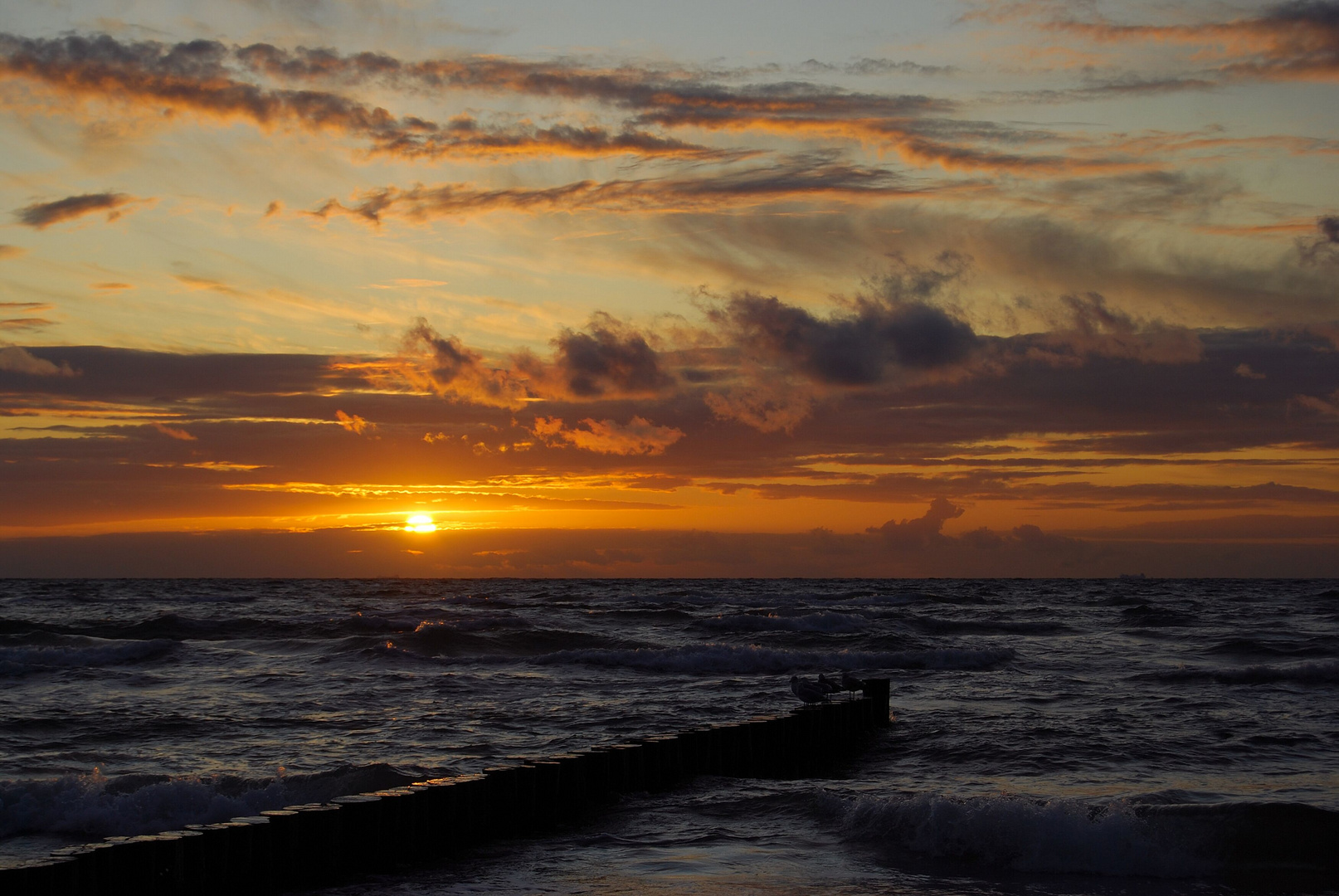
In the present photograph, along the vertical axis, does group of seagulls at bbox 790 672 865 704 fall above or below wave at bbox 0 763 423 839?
above

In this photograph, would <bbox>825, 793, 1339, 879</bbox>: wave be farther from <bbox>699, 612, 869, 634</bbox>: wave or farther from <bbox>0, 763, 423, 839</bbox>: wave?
<bbox>699, 612, 869, 634</bbox>: wave

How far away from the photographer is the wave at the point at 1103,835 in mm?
9203

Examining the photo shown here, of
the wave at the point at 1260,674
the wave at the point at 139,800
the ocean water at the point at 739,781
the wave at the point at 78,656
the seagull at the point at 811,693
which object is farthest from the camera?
the wave at the point at 78,656

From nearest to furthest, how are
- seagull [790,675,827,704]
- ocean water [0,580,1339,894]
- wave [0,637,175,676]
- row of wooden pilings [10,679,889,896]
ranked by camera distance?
Answer: row of wooden pilings [10,679,889,896] < ocean water [0,580,1339,894] < seagull [790,675,827,704] < wave [0,637,175,676]

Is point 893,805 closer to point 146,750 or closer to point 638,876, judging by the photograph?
point 638,876

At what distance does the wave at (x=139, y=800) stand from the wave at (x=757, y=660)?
1486 cm

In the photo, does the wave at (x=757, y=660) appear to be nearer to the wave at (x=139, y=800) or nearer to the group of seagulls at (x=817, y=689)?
the group of seagulls at (x=817, y=689)

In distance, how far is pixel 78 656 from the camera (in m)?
27.1

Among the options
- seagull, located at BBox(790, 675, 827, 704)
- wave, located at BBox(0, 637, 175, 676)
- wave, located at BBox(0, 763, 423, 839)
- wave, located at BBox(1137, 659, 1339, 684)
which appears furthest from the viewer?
wave, located at BBox(0, 637, 175, 676)

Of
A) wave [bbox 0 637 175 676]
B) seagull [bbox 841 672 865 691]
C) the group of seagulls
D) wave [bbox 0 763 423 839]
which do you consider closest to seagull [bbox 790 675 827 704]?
the group of seagulls

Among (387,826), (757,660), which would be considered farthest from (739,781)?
(757,660)

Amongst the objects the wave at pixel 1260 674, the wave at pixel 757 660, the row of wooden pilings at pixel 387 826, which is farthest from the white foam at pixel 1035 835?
the wave at pixel 757 660

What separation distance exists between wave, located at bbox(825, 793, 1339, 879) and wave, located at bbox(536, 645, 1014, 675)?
15758mm

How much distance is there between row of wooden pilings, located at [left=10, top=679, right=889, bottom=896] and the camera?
23.6 feet
